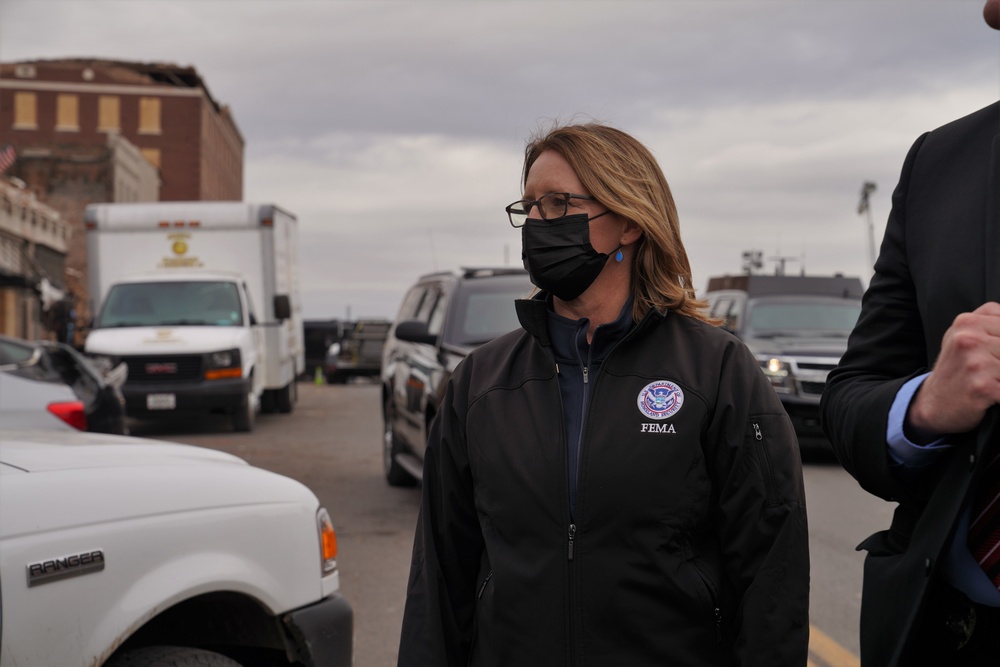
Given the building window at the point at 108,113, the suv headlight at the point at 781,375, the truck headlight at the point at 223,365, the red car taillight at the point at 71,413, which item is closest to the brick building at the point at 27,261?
the truck headlight at the point at 223,365

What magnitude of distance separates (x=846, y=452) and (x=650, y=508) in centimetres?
53

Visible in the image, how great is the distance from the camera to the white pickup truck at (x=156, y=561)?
303 cm

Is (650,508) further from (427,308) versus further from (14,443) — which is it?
(427,308)

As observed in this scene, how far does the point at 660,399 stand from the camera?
7.84ft

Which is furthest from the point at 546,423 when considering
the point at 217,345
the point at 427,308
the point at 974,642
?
the point at 217,345

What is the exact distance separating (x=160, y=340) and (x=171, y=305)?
1.01m

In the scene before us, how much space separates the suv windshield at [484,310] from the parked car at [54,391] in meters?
2.84

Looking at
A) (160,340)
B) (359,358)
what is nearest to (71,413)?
(160,340)

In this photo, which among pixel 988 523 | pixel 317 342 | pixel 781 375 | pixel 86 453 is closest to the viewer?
pixel 988 523

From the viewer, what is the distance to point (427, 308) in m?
10.6

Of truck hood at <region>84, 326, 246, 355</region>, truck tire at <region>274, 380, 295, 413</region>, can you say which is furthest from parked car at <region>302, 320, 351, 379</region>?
truck hood at <region>84, 326, 246, 355</region>

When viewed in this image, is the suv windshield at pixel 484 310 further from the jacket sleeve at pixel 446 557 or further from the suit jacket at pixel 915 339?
the suit jacket at pixel 915 339

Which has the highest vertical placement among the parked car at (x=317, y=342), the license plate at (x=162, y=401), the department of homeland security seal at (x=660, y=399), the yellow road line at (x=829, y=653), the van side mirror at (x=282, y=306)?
the department of homeland security seal at (x=660, y=399)

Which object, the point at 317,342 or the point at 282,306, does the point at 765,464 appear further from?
the point at 317,342
